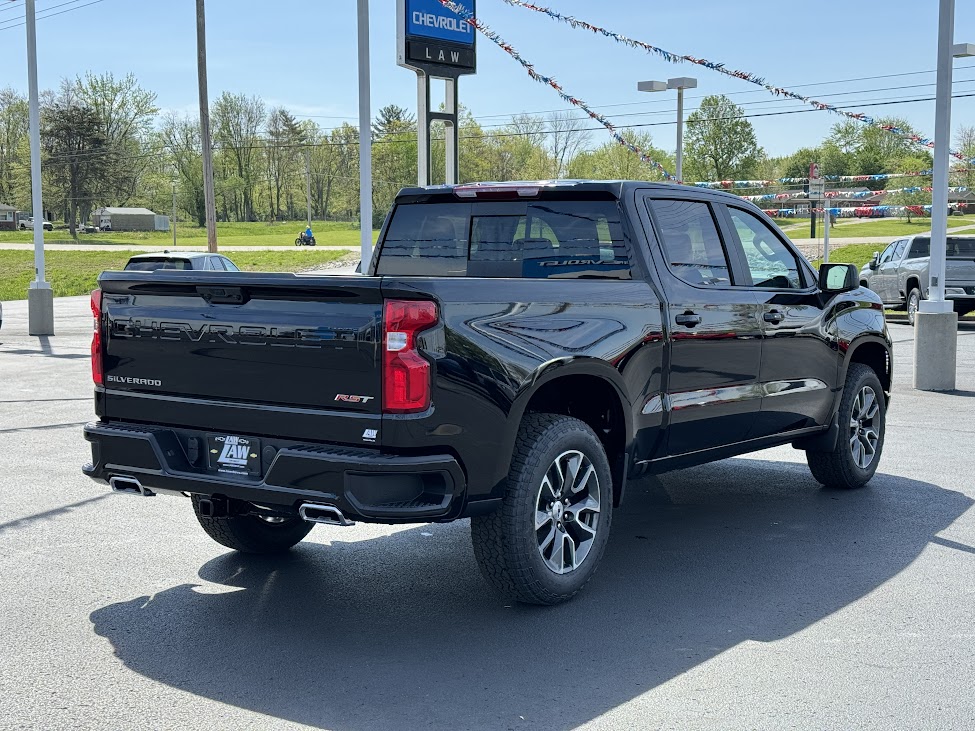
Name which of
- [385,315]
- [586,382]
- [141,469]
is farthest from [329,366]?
[586,382]

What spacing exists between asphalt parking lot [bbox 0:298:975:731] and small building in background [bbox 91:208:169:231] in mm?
109231

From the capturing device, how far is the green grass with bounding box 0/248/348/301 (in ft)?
142

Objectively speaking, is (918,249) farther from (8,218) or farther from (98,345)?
(8,218)

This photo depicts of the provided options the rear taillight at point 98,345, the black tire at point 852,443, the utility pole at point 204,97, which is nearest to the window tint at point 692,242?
the black tire at point 852,443

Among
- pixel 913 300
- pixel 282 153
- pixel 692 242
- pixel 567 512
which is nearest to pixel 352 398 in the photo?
pixel 567 512

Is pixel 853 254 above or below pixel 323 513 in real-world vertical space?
above

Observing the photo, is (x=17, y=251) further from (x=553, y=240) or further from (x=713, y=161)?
(x=553, y=240)

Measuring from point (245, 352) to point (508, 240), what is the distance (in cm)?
183

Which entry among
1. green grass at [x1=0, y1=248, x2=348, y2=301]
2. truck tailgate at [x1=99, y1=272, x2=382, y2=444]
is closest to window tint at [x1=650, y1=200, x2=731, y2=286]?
truck tailgate at [x1=99, y1=272, x2=382, y2=444]

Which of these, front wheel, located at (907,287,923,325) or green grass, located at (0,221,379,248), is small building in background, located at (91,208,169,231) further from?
front wheel, located at (907,287,923,325)

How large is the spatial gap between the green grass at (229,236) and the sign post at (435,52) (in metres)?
63.9

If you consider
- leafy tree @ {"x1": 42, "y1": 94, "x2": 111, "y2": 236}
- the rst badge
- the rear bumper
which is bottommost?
the rear bumper

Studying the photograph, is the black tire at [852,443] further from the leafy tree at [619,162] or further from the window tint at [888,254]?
the leafy tree at [619,162]

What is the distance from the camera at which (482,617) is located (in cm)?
507
